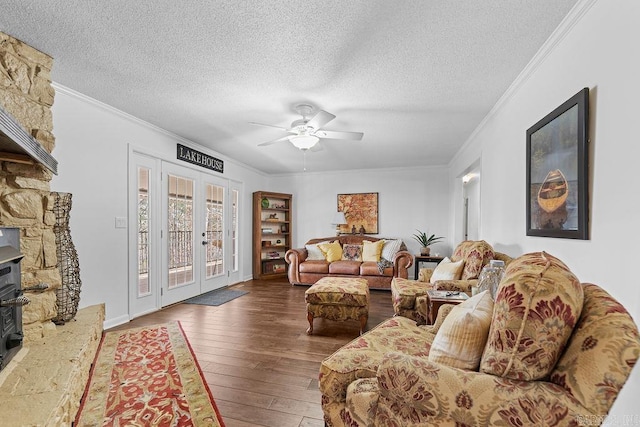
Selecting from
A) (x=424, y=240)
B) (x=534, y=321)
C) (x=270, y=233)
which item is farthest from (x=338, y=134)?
(x=270, y=233)

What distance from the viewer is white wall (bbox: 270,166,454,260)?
606 cm

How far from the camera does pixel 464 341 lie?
1.14 m

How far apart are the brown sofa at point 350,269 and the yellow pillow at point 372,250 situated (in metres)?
0.18

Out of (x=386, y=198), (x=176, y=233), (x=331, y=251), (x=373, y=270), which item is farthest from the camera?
(x=386, y=198)

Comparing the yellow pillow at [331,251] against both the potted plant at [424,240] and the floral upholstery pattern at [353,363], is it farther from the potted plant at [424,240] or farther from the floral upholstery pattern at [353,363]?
the floral upholstery pattern at [353,363]

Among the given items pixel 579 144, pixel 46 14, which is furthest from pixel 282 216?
pixel 579 144

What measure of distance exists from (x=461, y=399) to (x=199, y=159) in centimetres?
450

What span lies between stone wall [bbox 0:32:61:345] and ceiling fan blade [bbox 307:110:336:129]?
203cm

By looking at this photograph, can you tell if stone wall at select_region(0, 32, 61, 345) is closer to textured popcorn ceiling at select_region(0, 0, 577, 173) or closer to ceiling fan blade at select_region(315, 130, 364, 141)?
textured popcorn ceiling at select_region(0, 0, 577, 173)

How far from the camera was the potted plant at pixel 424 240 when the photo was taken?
554 cm

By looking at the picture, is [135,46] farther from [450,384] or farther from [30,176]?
[450,384]

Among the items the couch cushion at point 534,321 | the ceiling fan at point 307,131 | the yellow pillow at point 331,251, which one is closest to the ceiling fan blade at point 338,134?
the ceiling fan at point 307,131

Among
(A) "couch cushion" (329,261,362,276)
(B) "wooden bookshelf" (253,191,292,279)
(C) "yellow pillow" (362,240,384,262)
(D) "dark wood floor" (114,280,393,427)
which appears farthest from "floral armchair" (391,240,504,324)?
(B) "wooden bookshelf" (253,191,292,279)

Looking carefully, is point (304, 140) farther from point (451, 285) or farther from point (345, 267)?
point (345, 267)
